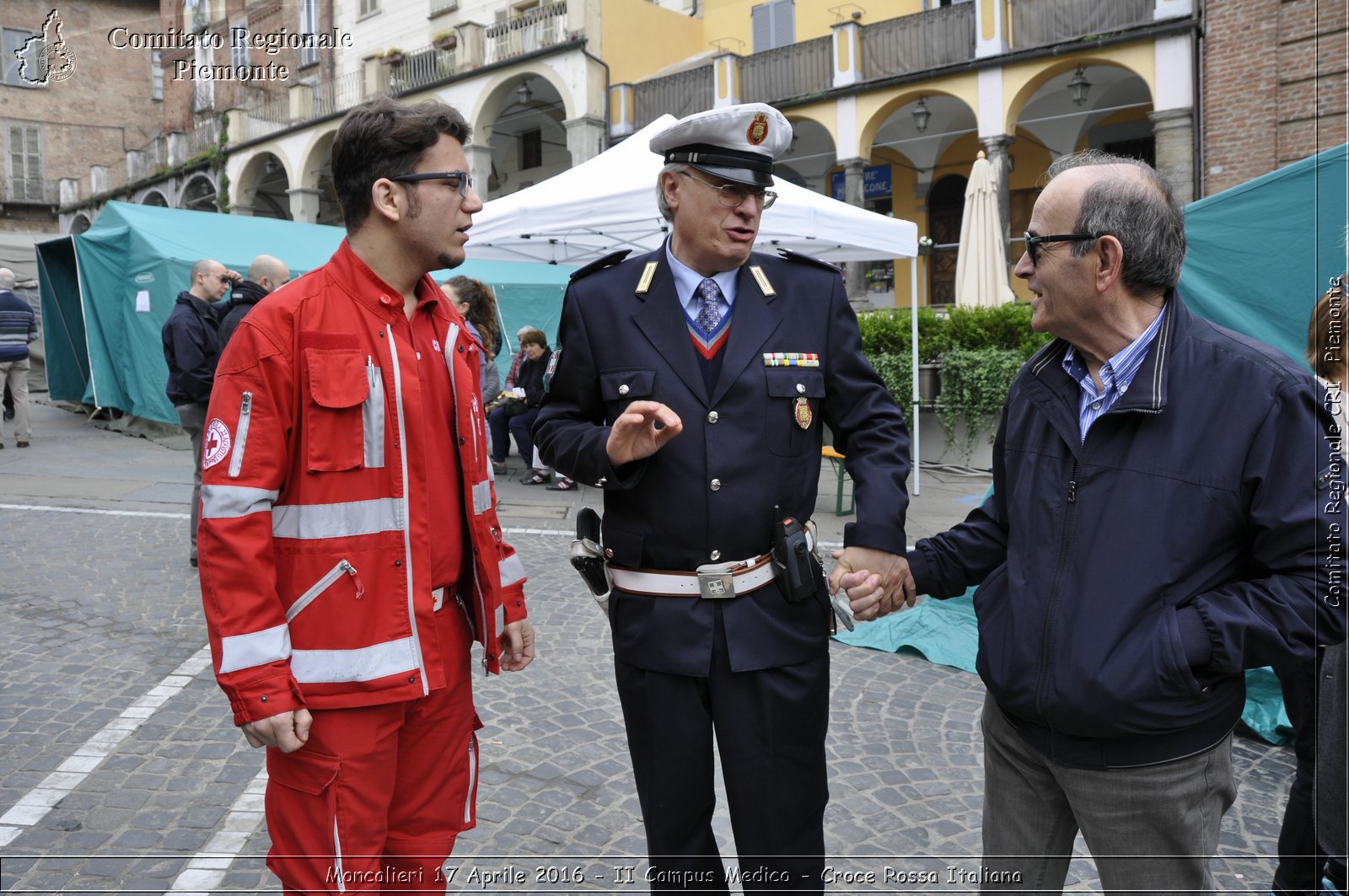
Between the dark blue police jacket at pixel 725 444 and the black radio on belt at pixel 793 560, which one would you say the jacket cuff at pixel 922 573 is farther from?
the black radio on belt at pixel 793 560

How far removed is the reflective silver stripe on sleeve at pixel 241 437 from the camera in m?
1.99

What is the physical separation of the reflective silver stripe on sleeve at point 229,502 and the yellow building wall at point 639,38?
2264 cm

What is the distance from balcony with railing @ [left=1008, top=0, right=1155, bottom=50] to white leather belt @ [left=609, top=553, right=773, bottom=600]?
17.4m

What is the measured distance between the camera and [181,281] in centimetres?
1248

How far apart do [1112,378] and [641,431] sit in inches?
37.0

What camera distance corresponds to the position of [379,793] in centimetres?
212

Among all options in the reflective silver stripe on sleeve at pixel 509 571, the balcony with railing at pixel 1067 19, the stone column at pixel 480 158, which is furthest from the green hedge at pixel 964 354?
the stone column at pixel 480 158

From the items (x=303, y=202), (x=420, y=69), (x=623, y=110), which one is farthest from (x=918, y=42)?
(x=303, y=202)

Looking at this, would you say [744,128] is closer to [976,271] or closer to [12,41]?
[976,271]

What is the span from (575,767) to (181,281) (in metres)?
10.8

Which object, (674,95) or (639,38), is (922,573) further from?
(639,38)

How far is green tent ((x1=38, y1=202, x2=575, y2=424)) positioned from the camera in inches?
506

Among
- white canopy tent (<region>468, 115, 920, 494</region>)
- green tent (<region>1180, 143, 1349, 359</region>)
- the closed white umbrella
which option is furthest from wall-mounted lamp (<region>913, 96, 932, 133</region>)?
green tent (<region>1180, 143, 1349, 359</region>)

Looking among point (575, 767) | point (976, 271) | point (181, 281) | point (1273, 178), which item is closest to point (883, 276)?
point (976, 271)
